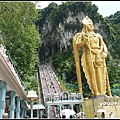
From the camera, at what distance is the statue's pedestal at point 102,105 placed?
8.86m

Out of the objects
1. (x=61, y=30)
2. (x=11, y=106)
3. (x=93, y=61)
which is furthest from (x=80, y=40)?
(x=61, y=30)

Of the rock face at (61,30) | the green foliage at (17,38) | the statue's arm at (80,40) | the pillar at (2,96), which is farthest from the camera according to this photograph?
the rock face at (61,30)

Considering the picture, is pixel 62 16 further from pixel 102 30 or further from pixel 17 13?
pixel 17 13

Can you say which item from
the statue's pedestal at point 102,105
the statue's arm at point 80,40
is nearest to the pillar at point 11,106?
the statue's pedestal at point 102,105

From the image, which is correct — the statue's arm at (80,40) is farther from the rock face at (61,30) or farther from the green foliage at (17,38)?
the rock face at (61,30)

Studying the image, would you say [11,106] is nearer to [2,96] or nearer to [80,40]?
[2,96]

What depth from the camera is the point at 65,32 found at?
37875 mm

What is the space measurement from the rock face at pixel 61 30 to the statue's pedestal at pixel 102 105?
93.3 feet

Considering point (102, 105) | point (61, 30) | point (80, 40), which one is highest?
point (61, 30)

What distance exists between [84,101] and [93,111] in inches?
32.9

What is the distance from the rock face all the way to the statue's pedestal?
28.5 meters

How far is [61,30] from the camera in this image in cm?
3825

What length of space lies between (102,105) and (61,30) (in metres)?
30.0

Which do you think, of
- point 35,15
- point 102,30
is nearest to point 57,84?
point 35,15
